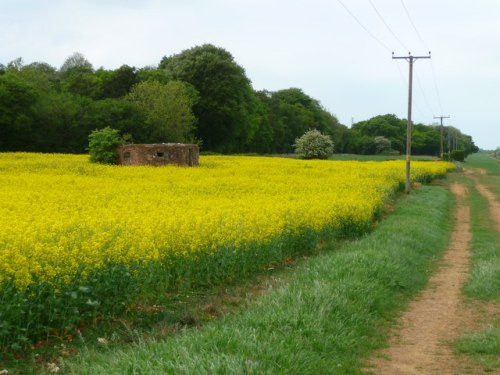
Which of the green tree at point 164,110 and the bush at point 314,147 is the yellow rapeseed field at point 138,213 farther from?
the bush at point 314,147

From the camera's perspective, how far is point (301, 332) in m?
7.76

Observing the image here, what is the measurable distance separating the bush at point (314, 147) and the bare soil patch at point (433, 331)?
5989 centimetres

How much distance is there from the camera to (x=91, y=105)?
174 feet

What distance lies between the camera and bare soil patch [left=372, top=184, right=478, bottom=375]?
24.8ft

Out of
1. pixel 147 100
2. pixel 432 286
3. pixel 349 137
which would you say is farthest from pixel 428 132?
pixel 432 286

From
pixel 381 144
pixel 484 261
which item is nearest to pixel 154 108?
pixel 484 261

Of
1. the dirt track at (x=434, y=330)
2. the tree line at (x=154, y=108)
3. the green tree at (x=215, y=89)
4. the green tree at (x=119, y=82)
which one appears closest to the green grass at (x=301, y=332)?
the dirt track at (x=434, y=330)

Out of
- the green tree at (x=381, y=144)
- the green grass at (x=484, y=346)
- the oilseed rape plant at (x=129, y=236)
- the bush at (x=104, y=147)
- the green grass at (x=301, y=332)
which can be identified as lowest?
the green grass at (x=484, y=346)

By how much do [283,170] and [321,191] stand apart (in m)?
13.7

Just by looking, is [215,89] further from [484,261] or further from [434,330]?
[434,330]

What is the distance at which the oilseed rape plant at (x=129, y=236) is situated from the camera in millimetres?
8156

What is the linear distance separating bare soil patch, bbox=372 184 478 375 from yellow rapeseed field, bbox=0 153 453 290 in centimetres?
359

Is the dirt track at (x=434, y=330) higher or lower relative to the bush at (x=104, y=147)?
lower

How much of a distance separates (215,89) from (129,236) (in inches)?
2493
